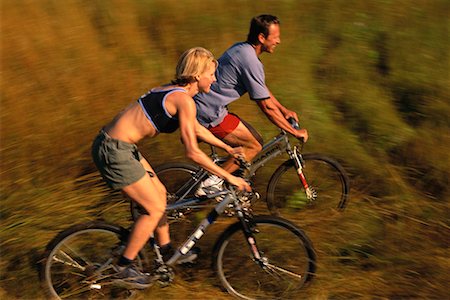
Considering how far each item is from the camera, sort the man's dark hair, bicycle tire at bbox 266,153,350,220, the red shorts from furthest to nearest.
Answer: bicycle tire at bbox 266,153,350,220
the red shorts
the man's dark hair

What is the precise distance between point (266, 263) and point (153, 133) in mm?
1302

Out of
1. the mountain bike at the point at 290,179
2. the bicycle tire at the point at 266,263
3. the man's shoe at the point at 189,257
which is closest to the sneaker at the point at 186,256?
the man's shoe at the point at 189,257

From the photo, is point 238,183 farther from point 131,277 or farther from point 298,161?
point 298,161

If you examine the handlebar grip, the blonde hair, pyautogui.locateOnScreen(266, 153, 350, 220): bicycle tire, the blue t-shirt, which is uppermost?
the blonde hair

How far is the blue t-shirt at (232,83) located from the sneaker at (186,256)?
1.34 meters

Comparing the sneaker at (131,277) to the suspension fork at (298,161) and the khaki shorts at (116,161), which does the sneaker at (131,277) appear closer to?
the khaki shorts at (116,161)

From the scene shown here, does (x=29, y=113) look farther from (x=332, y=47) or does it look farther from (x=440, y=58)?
(x=440, y=58)

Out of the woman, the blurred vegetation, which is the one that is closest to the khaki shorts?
the woman

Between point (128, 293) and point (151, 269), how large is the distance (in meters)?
0.27

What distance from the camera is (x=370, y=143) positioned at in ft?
22.4

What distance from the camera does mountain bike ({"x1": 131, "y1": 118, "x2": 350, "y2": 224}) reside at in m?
5.80

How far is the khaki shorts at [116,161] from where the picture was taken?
436 centimetres

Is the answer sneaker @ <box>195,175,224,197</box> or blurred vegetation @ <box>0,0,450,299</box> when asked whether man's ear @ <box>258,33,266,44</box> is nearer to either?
sneaker @ <box>195,175,224,197</box>

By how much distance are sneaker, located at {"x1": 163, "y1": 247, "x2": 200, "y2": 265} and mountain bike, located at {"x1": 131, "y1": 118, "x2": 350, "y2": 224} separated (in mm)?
975
